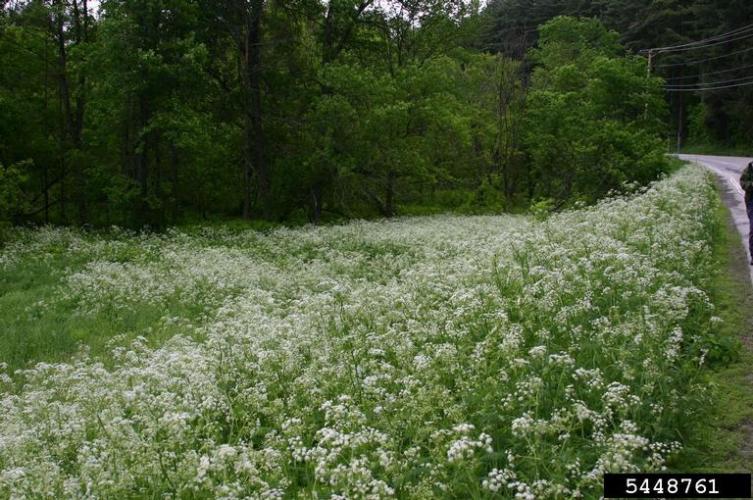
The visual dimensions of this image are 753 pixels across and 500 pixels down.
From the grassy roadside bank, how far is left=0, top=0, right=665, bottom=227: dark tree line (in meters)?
20.1

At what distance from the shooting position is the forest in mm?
25531

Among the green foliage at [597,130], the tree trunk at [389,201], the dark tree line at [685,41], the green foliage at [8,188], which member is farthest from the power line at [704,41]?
the green foliage at [8,188]

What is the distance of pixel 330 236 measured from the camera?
75.0 ft

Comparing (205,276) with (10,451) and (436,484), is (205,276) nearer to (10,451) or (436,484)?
(10,451)

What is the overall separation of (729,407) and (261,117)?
25.7 metres

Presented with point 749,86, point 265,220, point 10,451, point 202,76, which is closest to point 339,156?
point 265,220

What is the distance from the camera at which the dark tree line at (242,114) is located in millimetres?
25391

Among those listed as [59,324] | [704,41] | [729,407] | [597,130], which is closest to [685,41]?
[704,41]

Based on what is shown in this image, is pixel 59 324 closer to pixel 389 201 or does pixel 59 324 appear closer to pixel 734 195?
pixel 389 201

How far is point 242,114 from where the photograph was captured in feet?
96.6

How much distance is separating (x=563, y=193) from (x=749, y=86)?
2449cm

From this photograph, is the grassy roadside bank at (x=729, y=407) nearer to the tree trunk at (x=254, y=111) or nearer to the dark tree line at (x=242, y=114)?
the dark tree line at (x=242, y=114)

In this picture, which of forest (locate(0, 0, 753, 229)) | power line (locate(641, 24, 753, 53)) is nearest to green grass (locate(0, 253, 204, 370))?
forest (locate(0, 0, 753, 229))
